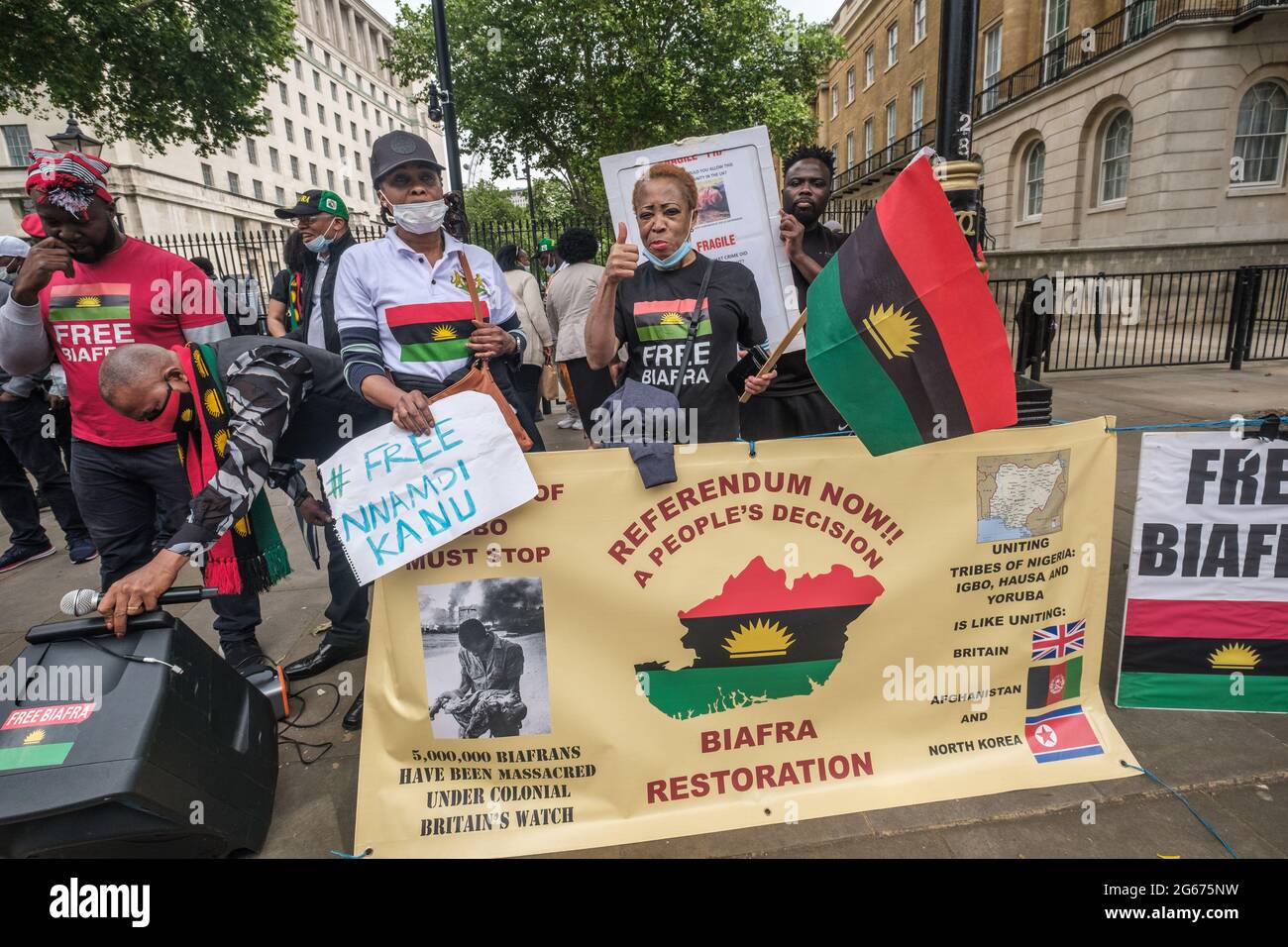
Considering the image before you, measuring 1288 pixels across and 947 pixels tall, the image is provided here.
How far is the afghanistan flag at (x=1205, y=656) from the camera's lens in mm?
2656

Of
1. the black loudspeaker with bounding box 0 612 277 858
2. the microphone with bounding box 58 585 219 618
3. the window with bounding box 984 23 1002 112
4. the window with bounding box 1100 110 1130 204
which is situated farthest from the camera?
the window with bounding box 984 23 1002 112

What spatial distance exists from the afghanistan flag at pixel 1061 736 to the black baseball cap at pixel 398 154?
300cm

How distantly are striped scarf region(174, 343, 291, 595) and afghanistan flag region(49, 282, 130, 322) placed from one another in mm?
277

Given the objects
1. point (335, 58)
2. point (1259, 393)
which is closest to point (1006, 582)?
point (1259, 393)

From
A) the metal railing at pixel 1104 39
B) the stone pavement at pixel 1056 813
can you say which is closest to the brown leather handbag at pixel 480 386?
the stone pavement at pixel 1056 813

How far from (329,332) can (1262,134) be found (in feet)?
68.9

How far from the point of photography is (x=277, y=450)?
2.94 metres

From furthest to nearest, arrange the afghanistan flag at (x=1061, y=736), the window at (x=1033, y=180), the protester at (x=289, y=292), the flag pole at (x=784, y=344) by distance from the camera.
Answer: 1. the window at (x=1033, y=180)
2. the protester at (x=289, y=292)
3. the afghanistan flag at (x=1061, y=736)
4. the flag pole at (x=784, y=344)

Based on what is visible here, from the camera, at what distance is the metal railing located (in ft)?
49.3

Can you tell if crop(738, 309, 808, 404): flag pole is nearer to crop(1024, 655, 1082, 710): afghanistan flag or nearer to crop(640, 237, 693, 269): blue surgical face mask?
crop(640, 237, 693, 269): blue surgical face mask

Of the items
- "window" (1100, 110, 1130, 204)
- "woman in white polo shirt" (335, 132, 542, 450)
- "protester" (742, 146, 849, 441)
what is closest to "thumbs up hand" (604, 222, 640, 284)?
"woman in white polo shirt" (335, 132, 542, 450)

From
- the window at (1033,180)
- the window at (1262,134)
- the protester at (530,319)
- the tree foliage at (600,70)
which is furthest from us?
the window at (1033,180)

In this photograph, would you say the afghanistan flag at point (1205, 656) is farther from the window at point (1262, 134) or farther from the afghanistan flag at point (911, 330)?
the window at point (1262, 134)

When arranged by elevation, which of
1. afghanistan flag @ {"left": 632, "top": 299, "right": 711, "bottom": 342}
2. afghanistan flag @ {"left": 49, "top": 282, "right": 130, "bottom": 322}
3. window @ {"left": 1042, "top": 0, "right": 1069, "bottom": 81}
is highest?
window @ {"left": 1042, "top": 0, "right": 1069, "bottom": 81}
